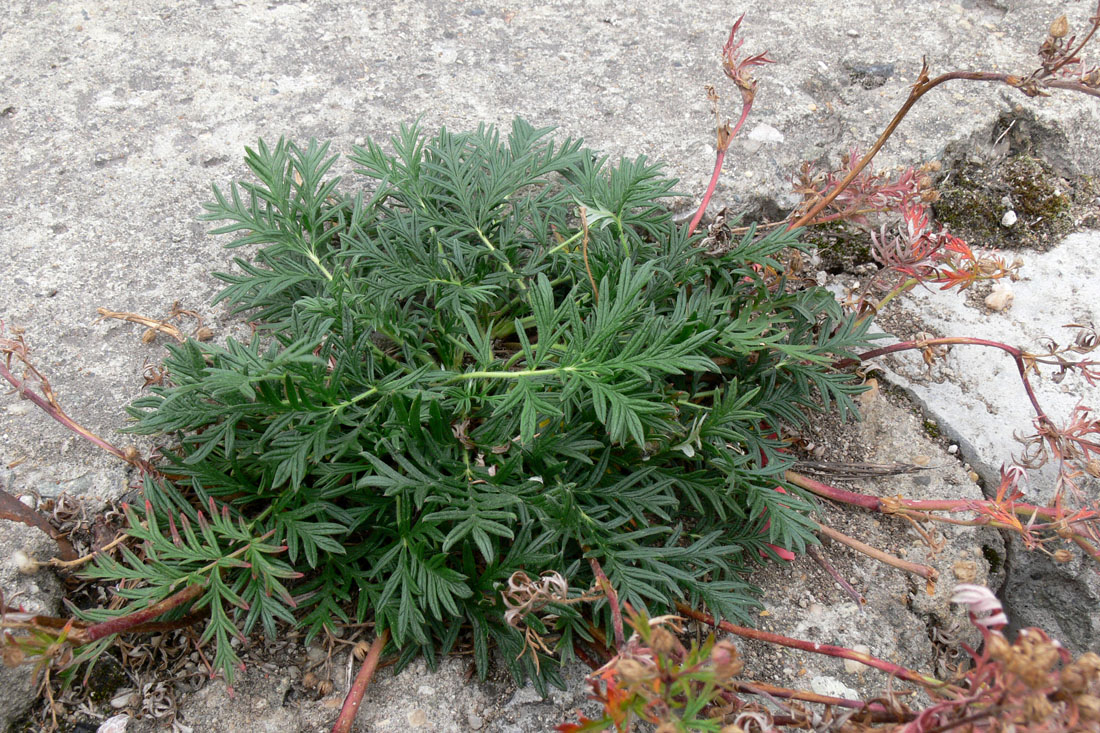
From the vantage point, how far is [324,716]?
67.8 inches

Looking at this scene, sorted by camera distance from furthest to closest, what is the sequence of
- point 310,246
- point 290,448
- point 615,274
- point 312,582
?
point 310,246 < point 615,274 < point 312,582 < point 290,448

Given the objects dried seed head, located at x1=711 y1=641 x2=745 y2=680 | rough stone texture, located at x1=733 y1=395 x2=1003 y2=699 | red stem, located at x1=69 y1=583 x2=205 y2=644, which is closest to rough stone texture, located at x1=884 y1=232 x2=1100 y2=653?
rough stone texture, located at x1=733 y1=395 x2=1003 y2=699

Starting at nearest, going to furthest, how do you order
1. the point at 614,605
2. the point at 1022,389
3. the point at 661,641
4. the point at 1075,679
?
1. the point at 1075,679
2. the point at 661,641
3. the point at 614,605
4. the point at 1022,389

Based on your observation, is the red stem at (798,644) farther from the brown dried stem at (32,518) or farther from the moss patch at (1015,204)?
the moss patch at (1015,204)

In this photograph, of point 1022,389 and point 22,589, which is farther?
point 1022,389

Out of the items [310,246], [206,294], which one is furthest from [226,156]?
[310,246]

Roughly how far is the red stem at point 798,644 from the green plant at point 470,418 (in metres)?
0.05

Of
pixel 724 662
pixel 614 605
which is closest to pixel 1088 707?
pixel 724 662

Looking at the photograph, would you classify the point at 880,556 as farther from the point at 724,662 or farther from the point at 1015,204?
the point at 1015,204

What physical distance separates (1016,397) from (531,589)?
166cm

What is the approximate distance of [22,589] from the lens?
171cm

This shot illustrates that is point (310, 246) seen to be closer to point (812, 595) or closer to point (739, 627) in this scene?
point (739, 627)

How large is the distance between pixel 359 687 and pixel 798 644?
95cm

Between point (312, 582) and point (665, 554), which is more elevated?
point (665, 554)
